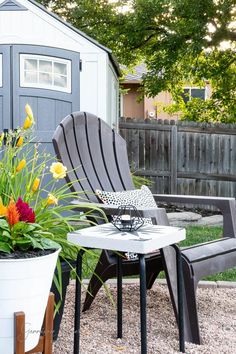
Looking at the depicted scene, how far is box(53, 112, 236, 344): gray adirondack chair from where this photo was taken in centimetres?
276

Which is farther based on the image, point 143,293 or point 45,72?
point 45,72

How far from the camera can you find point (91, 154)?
3.67 metres

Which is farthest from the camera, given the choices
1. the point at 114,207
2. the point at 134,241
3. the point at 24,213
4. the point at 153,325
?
the point at 153,325

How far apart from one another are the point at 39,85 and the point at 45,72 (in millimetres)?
169

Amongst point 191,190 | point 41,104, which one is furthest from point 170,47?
point 41,104

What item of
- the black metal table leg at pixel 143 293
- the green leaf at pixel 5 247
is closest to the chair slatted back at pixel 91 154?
the black metal table leg at pixel 143 293

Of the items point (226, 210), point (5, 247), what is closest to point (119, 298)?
point (226, 210)

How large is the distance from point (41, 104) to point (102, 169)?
3.09 m

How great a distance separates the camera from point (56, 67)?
666 centimetres

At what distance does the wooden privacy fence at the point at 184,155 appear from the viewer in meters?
8.77

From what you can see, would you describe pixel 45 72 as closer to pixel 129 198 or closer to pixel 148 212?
pixel 129 198

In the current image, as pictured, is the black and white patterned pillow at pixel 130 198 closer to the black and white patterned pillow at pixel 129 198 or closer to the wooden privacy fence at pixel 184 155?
the black and white patterned pillow at pixel 129 198

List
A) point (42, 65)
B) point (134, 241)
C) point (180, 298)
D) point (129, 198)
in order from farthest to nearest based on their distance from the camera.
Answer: point (42, 65), point (129, 198), point (180, 298), point (134, 241)

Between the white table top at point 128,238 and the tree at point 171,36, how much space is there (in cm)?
669
